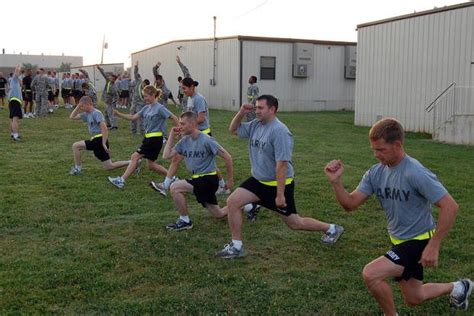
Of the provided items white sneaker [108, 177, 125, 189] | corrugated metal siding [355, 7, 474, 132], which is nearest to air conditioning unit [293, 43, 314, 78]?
corrugated metal siding [355, 7, 474, 132]

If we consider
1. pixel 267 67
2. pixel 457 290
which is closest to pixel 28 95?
pixel 267 67

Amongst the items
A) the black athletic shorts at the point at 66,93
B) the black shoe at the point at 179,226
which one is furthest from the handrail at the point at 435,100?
the black athletic shorts at the point at 66,93

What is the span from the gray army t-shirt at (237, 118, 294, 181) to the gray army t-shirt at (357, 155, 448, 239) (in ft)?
5.20

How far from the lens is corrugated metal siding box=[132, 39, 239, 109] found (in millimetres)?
32375

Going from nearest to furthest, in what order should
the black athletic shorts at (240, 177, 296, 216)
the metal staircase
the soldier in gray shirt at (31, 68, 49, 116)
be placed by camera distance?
the black athletic shorts at (240, 177, 296, 216) → the metal staircase → the soldier in gray shirt at (31, 68, 49, 116)

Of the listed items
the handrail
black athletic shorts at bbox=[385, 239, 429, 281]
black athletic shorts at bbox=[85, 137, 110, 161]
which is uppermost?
the handrail

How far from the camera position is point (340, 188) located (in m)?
4.13

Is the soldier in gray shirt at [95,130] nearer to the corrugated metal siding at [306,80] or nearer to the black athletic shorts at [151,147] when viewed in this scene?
the black athletic shorts at [151,147]

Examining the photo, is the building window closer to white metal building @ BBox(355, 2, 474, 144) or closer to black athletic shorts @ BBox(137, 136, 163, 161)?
white metal building @ BBox(355, 2, 474, 144)

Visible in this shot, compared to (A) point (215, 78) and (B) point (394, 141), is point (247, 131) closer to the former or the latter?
(B) point (394, 141)

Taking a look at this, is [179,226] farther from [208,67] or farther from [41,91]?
[208,67]

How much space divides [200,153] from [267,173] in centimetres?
131

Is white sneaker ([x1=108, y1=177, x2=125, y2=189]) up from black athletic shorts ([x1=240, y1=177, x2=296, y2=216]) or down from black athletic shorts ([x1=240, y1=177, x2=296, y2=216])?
down

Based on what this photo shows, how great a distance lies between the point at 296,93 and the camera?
3406 cm
